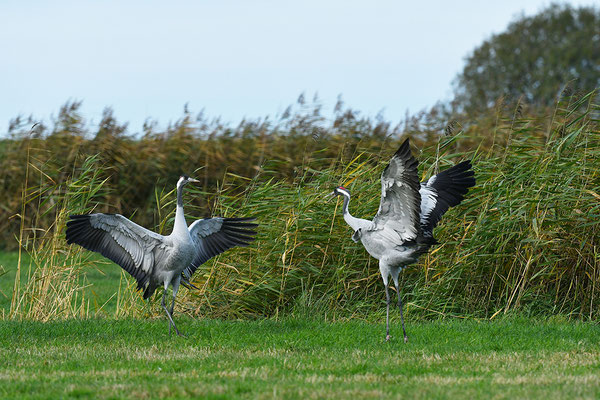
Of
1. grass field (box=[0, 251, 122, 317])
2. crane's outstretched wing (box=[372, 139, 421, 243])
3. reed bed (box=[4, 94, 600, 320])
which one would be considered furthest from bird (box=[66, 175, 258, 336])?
grass field (box=[0, 251, 122, 317])

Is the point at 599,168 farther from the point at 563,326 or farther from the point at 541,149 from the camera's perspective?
the point at 563,326

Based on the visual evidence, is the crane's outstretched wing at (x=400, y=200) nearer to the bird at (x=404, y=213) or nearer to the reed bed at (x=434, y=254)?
the bird at (x=404, y=213)

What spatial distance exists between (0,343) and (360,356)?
3.46 metres

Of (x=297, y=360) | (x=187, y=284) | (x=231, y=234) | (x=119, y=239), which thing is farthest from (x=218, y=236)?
(x=297, y=360)

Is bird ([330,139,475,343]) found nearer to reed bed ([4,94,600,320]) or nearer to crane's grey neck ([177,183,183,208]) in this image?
reed bed ([4,94,600,320])

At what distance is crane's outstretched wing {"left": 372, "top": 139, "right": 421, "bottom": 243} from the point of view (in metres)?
7.07

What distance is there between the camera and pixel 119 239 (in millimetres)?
8102

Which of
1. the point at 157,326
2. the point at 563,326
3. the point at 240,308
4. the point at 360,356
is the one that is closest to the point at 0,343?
the point at 157,326

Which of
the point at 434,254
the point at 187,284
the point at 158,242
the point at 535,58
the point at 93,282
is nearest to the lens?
the point at 158,242

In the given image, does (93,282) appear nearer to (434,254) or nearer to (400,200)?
(434,254)

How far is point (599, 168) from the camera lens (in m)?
9.15

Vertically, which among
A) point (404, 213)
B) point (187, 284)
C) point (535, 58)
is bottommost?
point (187, 284)

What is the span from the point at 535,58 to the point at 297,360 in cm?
3566

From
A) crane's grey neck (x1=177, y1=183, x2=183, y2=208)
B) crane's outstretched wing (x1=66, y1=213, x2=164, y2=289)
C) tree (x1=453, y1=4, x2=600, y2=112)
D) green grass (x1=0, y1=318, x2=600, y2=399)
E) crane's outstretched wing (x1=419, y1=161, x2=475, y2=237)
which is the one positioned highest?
tree (x1=453, y1=4, x2=600, y2=112)
